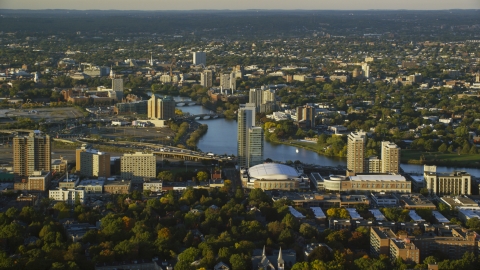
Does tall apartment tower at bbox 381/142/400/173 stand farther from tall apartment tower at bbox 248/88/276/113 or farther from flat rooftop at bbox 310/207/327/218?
tall apartment tower at bbox 248/88/276/113

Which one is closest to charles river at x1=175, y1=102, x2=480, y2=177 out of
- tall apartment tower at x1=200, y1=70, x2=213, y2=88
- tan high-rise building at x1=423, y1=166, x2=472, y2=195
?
tan high-rise building at x1=423, y1=166, x2=472, y2=195

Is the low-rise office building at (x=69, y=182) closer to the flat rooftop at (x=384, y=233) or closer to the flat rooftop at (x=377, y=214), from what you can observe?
the flat rooftop at (x=377, y=214)

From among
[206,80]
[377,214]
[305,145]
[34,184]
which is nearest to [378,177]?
[377,214]

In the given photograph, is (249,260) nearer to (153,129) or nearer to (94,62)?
(153,129)

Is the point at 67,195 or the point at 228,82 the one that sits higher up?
the point at 228,82

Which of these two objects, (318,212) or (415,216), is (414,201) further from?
(318,212)

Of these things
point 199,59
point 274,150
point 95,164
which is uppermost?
point 199,59
